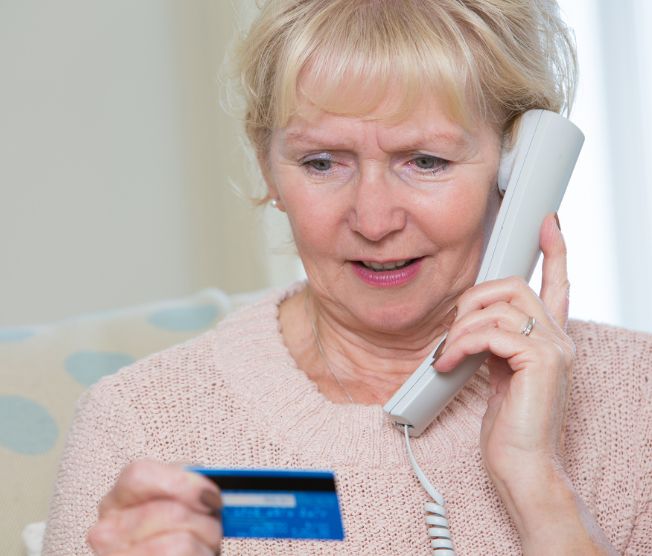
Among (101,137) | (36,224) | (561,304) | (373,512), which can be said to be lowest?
(373,512)

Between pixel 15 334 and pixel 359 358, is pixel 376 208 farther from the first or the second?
pixel 15 334

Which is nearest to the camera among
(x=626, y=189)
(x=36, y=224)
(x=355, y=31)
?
(x=355, y=31)

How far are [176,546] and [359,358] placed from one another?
78cm

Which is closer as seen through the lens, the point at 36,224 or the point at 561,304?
the point at 561,304

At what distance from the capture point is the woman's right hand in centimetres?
98

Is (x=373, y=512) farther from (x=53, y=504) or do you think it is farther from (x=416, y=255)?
(x=53, y=504)

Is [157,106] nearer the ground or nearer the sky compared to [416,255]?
nearer the sky

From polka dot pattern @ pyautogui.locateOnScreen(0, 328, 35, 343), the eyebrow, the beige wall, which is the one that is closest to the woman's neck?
the eyebrow

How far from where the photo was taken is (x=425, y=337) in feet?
5.67

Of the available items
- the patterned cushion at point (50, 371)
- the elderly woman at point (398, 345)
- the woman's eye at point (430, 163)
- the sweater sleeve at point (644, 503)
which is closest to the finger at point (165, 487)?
the elderly woman at point (398, 345)

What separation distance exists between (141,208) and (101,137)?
0.27m

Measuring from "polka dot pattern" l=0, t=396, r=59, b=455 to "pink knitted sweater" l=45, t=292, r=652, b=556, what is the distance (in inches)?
6.9

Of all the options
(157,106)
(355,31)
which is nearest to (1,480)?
(355,31)

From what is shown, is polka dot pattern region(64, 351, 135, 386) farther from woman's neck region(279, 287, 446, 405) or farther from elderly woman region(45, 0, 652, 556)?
woman's neck region(279, 287, 446, 405)
